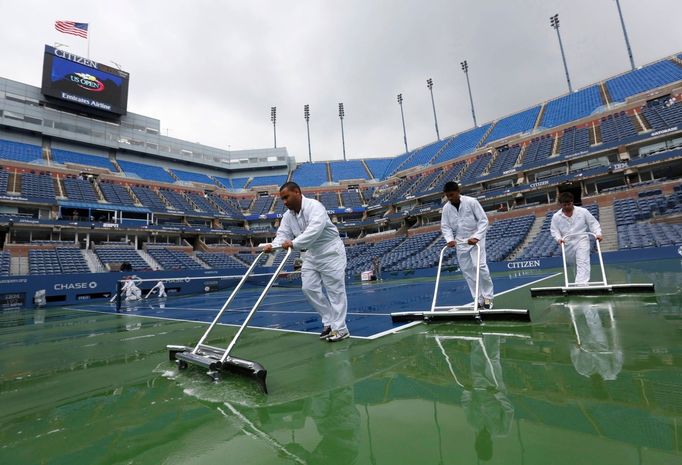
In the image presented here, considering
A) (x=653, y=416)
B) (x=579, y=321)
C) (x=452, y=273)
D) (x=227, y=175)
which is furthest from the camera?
(x=227, y=175)

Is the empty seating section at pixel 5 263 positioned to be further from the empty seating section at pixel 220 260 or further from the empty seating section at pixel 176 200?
the empty seating section at pixel 176 200

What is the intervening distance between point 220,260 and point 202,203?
12150 millimetres

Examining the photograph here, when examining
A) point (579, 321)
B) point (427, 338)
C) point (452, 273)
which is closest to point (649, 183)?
point (452, 273)

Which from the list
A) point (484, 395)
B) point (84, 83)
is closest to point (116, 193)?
point (84, 83)

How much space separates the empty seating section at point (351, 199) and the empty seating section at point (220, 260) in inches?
715

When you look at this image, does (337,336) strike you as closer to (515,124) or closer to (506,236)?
(506,236)

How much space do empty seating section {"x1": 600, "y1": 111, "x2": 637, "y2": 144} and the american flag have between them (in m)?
53.8

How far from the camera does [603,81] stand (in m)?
38.8

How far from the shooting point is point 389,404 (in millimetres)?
1993

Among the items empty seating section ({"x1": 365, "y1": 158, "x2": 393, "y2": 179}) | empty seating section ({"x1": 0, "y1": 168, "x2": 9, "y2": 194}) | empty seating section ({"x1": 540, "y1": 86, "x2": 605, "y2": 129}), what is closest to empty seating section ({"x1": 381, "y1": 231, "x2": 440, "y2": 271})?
empty seating section ({"x1": 540, "y1": 86, "x2": 605, "y2": 129})

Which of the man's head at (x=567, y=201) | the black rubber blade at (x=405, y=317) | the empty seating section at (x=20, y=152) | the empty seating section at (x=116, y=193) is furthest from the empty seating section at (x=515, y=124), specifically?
the empty seating section at (x=20, y=152)

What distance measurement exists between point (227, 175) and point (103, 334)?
53.7 metres

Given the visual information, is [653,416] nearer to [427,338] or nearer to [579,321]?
[427,338]

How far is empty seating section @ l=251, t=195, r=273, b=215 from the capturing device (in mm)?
46312
